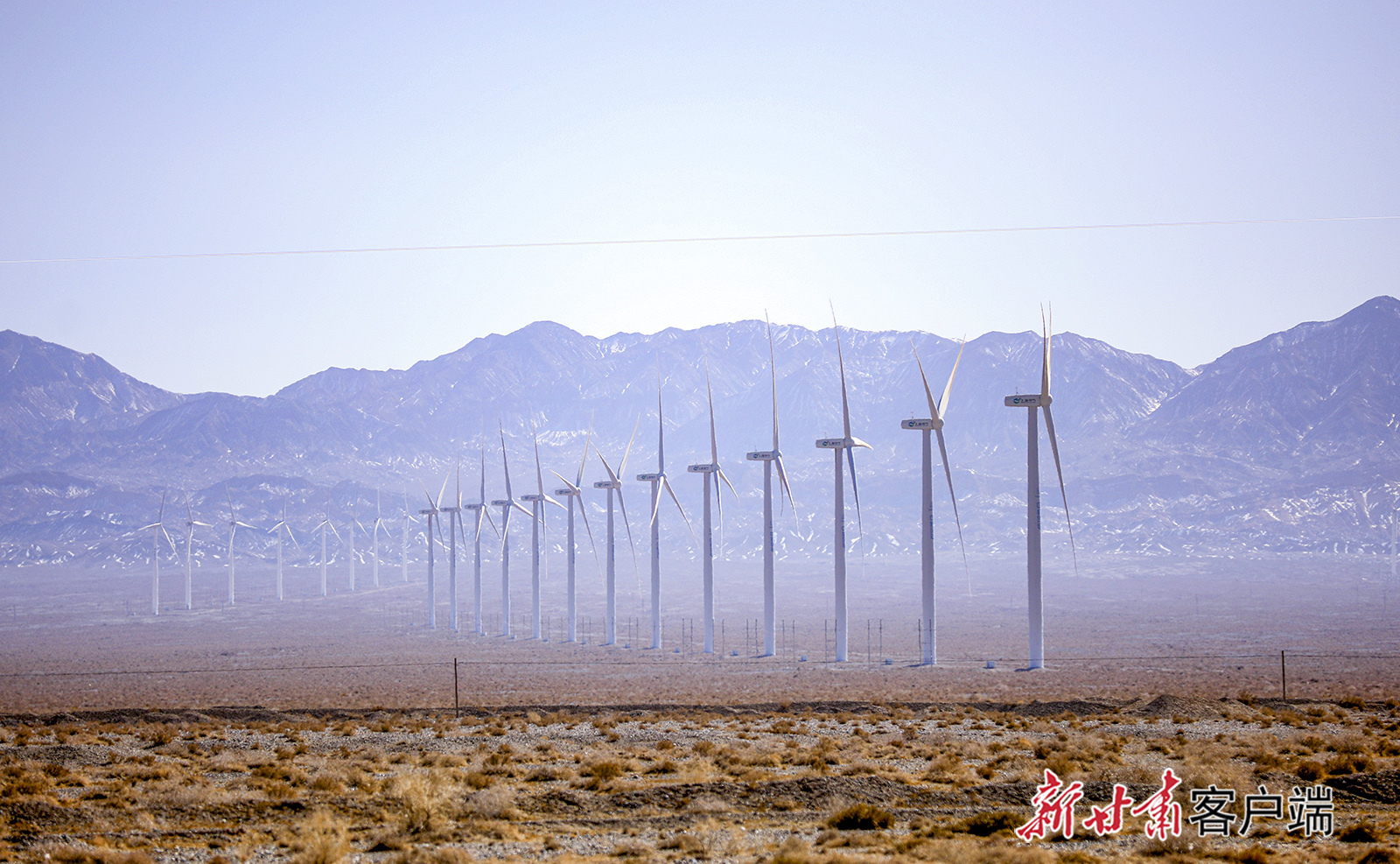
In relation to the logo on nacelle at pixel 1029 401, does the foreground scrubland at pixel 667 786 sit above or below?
below

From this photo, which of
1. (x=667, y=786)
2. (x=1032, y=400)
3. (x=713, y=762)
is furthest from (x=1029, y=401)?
(x=667, y=786)

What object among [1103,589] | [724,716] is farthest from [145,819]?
[1103,589]

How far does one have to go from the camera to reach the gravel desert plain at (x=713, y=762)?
787 inches

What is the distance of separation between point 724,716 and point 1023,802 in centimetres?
2109

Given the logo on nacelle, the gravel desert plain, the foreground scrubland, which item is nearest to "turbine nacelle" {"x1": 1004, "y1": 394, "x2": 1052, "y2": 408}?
the logo on nacelle

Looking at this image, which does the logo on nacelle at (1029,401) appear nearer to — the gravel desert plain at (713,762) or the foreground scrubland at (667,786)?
the gravel desert plain at (713,762)

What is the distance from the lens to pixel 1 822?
21484 millimetres

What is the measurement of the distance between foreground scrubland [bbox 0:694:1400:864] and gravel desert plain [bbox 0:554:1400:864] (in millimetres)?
95

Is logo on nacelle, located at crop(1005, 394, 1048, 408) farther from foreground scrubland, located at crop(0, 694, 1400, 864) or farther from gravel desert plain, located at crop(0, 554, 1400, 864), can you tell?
foreground scrubland, located at crop(0, 694, 1400, 864)

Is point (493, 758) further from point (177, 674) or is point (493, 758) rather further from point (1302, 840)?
point (177, 674)

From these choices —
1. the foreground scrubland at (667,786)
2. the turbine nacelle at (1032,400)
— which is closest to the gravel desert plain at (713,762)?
the foreground scrubland at (667,786)

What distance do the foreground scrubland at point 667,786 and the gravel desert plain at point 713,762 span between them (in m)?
0.09

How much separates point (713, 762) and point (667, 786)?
4629mm

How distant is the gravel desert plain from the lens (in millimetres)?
19984
